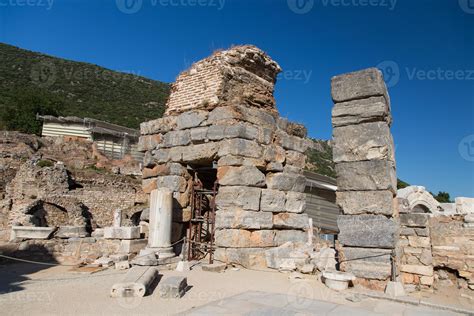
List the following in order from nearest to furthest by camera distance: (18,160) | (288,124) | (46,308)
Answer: (46,308) → (288,124) → (18,160)

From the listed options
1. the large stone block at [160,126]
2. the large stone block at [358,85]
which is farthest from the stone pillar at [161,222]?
the large stone block at [358,85]

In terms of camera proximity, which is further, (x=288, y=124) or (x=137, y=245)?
(x=288, y=124)

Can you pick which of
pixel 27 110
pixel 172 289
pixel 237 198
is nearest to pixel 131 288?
pixel 172 289

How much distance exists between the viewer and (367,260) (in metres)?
5.29

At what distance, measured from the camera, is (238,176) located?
282 inches

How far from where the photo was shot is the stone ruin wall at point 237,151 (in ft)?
23.3

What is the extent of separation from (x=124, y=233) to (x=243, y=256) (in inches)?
119

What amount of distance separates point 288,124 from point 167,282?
5188 mm

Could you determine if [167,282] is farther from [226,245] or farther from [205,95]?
[205,95]

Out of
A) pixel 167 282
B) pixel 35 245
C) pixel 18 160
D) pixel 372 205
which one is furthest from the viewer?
pixel 18 160

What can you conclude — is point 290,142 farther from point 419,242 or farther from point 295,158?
point 419,242

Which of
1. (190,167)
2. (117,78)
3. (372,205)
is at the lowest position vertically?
(372,205)

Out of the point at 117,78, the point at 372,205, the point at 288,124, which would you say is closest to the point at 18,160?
the point at 288,124

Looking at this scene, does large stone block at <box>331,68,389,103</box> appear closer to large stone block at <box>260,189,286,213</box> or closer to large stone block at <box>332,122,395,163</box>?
large stone block at <box>332,122,395,163</box>
